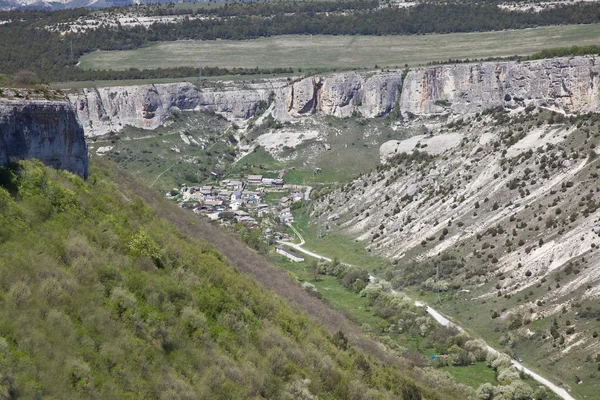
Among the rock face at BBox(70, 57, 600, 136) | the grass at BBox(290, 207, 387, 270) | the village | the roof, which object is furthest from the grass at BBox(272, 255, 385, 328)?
the rock face at BBox(70, 57, 600, 136)

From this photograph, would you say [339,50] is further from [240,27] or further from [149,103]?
[149,103]

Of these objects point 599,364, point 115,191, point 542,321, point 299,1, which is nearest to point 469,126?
point 542,321

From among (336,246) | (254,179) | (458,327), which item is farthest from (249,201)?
(458,327)

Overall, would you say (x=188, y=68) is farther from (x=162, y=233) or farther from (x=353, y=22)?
(x=162, y=233)

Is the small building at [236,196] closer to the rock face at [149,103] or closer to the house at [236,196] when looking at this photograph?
the house at [236,196]

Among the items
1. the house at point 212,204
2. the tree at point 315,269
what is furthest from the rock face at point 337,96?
the tree at point 315,269

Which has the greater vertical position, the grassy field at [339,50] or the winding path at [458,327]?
the grassy field at [339,50]

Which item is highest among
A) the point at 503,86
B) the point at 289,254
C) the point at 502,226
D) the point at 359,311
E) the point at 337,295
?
the point at 503,86

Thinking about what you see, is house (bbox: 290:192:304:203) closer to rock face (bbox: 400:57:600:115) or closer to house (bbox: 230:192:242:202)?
house (bbox: 230:192:242:202)
